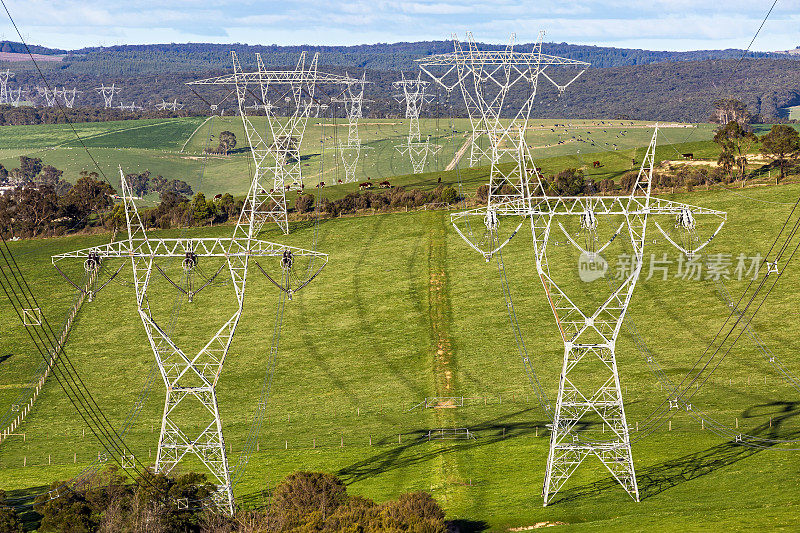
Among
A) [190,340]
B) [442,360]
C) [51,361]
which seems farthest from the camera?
[190,340]

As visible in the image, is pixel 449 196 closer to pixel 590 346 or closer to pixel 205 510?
pixel 590 346

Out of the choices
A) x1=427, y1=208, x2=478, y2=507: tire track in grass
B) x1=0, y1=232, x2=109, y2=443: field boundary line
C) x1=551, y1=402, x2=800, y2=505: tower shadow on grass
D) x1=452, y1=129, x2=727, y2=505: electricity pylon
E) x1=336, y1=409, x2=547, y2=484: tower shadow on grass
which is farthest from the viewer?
x1=0, y1=232, x2=109, y2=443: field boundary line

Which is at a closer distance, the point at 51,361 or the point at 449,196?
the point at 51,361

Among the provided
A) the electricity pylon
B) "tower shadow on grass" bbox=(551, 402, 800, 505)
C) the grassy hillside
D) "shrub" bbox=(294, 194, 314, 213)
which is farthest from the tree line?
"shrub" bbox=(294, 194, 314, 213)

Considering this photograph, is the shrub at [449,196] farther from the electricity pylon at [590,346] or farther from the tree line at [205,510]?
the tree line at [205,510]

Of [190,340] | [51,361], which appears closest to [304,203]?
[190,340]

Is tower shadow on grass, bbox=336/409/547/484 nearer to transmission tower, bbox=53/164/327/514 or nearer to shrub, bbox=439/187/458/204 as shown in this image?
transmission tower, bbox=53/164/327/514
